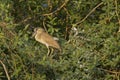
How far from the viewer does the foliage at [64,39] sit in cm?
489

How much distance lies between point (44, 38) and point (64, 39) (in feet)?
0.92

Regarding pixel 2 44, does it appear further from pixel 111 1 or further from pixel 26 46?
pixel 111 1

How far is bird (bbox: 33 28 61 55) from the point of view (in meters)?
5.45

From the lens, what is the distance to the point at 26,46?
492 cm

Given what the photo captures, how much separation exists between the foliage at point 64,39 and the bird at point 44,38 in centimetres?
5

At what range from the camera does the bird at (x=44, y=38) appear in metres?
5.45

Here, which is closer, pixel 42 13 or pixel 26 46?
pixel 26 46

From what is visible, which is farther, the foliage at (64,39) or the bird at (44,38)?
the bird at (44,38)

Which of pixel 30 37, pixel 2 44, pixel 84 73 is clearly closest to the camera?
pixel 2 44

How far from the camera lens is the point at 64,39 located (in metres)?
5.75

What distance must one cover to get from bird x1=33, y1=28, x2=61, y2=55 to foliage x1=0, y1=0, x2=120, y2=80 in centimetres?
5

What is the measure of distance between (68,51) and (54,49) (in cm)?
31

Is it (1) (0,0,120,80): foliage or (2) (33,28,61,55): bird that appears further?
(2) (33,28,61,55): bird

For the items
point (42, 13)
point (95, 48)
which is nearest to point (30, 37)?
point (42, 13)
